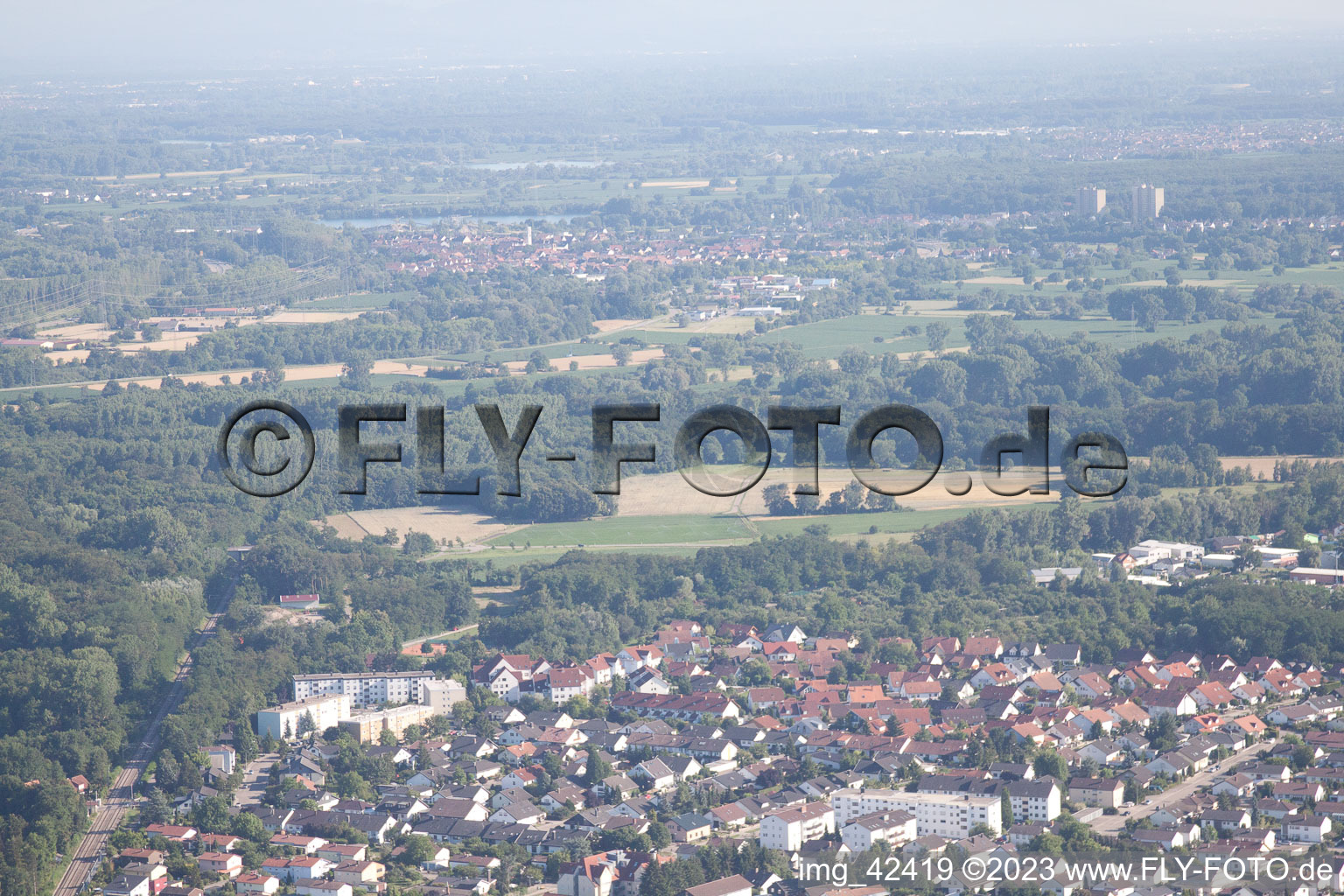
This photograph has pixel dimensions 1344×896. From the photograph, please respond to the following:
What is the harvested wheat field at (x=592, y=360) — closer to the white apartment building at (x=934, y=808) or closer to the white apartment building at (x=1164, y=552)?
the white apartment building at (x=1164, y=552)

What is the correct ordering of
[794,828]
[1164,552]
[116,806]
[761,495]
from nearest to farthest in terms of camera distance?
1. [794,828]
2. [116,806]
3. [1164,552]
4. [761,495]

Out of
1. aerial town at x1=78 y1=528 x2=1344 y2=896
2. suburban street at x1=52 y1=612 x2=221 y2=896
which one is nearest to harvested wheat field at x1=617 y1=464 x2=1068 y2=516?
aerial town at x1=78 y1=528 x2=1344 y2=896

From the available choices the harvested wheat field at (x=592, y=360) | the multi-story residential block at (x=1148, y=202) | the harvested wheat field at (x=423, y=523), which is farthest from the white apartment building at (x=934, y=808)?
the multi-story residential block at (x=1148, y=202)

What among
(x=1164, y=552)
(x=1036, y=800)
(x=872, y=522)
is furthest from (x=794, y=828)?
(x=872, y=522)

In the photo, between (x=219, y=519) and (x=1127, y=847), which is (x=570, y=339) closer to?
(x=219, y=519)

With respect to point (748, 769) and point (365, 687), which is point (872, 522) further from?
point (748, 769)

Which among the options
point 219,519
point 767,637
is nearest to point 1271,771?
point 767,637
